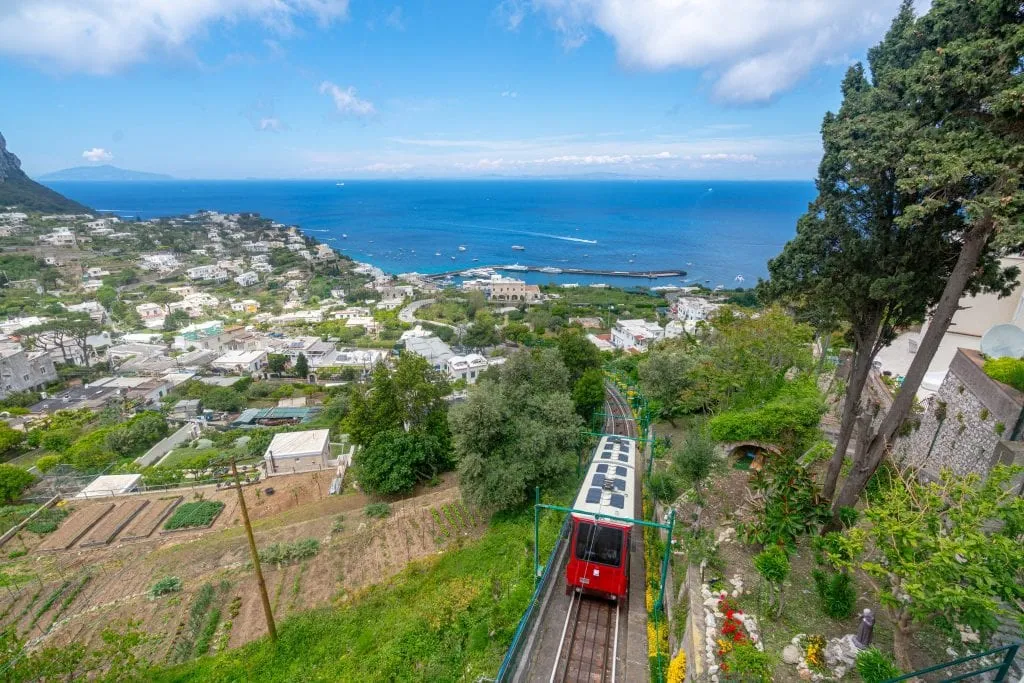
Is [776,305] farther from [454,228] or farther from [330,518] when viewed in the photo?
[454,228]

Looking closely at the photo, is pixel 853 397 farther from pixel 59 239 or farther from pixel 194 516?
pixel 59 239

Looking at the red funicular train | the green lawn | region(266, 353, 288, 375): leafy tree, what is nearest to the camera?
the green lawn

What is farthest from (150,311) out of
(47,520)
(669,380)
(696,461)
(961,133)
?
(961,133)

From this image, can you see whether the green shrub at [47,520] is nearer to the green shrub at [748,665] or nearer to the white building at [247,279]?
the green shrub at [748,665]

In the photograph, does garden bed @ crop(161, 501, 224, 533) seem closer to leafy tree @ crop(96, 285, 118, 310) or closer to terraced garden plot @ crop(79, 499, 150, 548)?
terraced garden plot @ crop(79, 499, 150, 548)

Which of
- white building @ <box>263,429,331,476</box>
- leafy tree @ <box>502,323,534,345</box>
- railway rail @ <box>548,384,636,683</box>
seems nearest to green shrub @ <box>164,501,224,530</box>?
white building @ <box>263,429,331,476</box>

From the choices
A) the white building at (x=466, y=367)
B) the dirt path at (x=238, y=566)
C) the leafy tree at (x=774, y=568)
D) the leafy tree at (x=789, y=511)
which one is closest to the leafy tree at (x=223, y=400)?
the white building at (x=466, y=367)
